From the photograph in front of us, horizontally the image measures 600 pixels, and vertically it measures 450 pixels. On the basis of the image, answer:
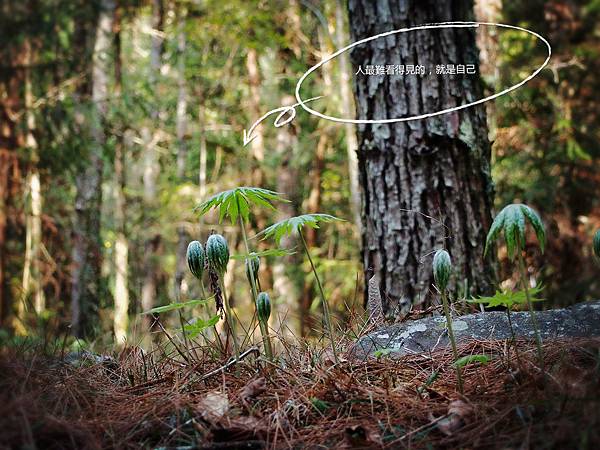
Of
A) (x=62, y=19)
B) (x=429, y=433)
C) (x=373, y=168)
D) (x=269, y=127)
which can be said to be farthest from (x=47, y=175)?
(x=429, y=433)

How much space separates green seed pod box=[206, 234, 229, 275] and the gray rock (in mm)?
590

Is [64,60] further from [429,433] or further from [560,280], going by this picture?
[429,433]

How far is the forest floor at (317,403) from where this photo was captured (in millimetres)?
1280

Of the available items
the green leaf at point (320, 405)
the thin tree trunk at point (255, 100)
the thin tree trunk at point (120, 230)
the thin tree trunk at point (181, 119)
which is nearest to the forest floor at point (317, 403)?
the green leaf at point (320, 405)

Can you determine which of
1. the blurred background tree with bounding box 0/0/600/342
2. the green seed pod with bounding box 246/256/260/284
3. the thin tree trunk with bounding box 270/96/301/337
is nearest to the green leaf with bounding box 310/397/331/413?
the green seed pod with bounding box 246/256/260/284

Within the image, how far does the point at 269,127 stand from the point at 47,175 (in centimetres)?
486

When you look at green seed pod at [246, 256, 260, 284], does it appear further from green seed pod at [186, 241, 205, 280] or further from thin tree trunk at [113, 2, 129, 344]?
thin tree trunk at [113, 2, 129, 344]

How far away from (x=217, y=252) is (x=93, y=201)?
26.1 ft

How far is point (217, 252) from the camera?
1720mm

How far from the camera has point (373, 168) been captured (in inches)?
115

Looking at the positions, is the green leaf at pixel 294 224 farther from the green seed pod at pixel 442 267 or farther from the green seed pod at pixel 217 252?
the green seed pod at pixel 442 267

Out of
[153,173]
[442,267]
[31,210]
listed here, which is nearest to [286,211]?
[31,210]

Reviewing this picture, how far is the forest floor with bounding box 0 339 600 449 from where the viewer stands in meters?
1.28

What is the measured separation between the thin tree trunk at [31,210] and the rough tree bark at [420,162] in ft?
22.0
